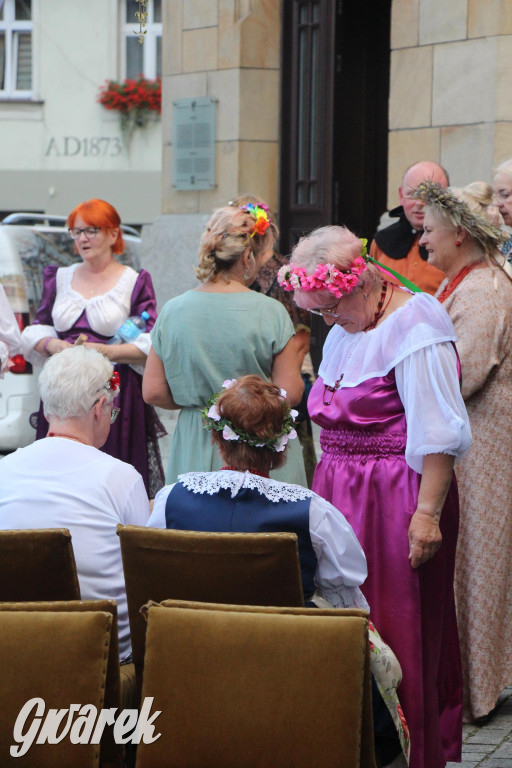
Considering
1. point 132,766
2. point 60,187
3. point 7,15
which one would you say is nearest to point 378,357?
point 132,766

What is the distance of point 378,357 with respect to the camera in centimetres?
351

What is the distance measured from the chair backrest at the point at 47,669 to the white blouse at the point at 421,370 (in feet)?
4.08

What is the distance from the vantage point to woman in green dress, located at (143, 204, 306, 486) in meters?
4.20

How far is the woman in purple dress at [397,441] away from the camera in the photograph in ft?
11.2

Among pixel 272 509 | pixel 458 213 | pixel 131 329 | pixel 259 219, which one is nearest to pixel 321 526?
pixel 272 509

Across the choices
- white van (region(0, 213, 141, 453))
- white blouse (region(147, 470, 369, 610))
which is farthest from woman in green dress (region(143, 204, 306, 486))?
white van (region(0, 213, 141, 453))

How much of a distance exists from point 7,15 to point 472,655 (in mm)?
19529

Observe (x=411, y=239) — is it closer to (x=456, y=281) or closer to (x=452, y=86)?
(x=456, y=281)

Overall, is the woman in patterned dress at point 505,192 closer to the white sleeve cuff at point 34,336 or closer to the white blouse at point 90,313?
the white blouse at point 90,313

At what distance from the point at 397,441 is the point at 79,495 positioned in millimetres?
970

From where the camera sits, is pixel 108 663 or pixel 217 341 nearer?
pixel 108 663

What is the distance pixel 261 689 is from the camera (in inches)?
95.4

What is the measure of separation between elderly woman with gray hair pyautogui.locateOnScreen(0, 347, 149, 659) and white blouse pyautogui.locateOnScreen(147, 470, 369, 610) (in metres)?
0.15

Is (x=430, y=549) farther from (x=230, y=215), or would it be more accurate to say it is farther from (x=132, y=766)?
(x=230, y=215)
